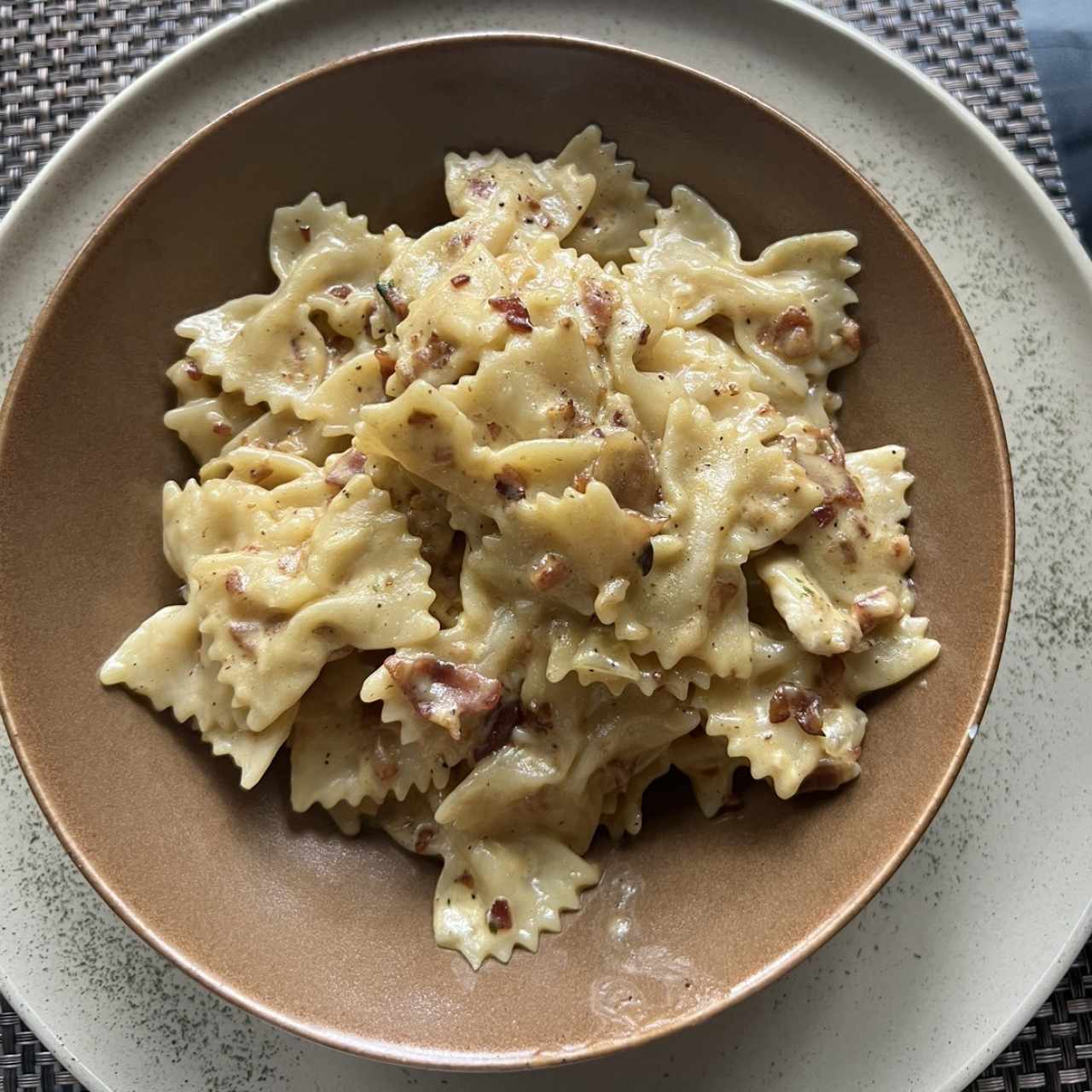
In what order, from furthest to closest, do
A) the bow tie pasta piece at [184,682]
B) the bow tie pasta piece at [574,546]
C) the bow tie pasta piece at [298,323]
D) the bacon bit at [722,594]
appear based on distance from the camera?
the bow tie pasta piece at [298,323] < the bow tie pasta piece at [184,682] < the bacon bit at [722,594] < the bow tie pasta piece at [574,546]

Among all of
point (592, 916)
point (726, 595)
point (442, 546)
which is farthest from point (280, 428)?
point (592, 916)

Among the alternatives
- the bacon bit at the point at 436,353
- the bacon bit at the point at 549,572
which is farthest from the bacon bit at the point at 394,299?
the bacon bit at the point at 549,572

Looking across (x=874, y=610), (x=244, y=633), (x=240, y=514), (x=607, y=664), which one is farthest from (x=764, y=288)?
(x=244, y=633)

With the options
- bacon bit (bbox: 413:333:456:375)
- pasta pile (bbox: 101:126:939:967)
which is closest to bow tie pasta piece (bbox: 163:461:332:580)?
pasta pile (bbox: 101:126:939:967)

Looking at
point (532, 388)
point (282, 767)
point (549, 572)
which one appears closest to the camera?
point (549, 572)

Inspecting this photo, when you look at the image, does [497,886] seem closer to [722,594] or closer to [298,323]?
[722,594]

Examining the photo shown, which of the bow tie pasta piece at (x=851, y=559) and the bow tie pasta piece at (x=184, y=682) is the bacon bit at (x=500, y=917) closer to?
the bow tie pasta piece at (x=184, y=682)
